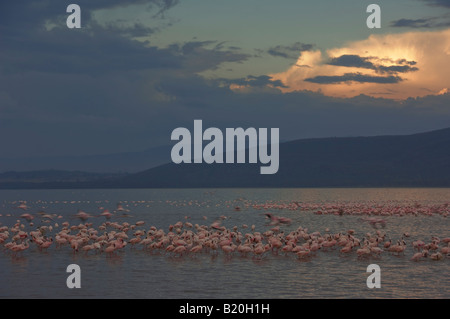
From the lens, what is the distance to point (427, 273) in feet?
66.8

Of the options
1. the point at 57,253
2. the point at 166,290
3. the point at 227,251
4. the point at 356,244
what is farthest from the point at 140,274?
the point at 356,244

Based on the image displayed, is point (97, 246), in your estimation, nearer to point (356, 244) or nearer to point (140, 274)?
point (140, 274)

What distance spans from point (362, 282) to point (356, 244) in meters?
6.36

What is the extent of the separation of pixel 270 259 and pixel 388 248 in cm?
532

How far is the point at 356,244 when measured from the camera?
2528 cm

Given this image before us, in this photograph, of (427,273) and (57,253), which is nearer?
(427,273)
